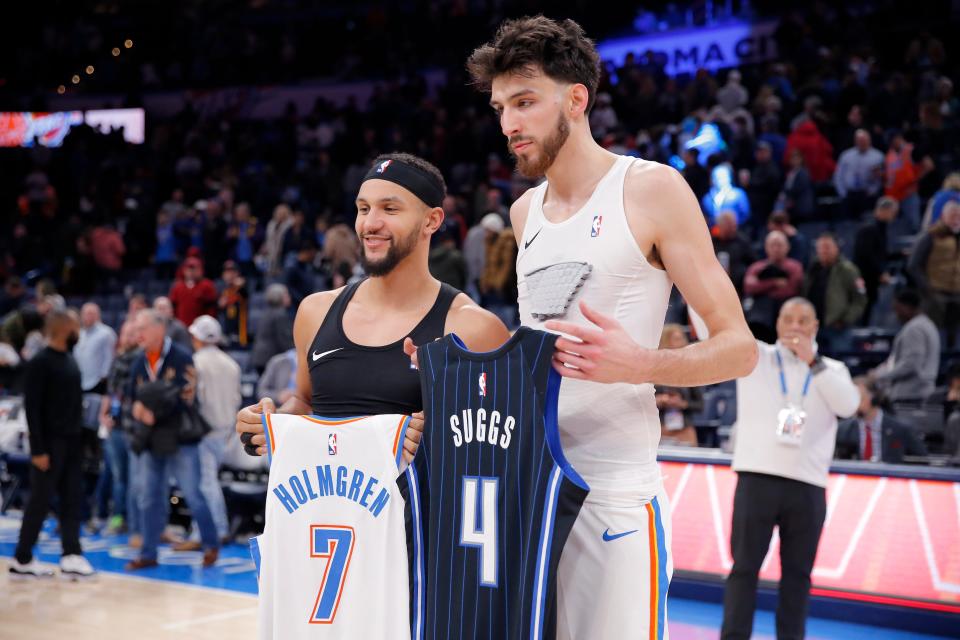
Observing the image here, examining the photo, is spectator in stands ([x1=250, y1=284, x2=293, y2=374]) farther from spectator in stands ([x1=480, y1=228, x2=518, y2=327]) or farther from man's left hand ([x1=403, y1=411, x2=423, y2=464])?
man's left hand ([x1=403, y1=411, x2=423, y2=464])

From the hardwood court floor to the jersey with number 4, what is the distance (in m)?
4.62

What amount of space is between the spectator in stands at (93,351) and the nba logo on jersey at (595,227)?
35.0 feet

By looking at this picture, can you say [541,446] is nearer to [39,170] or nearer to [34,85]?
[39,170]

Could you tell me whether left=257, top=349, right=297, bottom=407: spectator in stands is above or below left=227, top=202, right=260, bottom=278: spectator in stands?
below

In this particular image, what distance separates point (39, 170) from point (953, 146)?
17.0m

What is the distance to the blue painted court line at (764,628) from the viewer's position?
6.90m

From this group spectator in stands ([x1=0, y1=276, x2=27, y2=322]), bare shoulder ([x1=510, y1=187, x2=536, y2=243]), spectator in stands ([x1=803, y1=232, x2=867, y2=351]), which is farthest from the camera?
spectator in stands ([x1=0, y1=276, x2=27, y2=322])

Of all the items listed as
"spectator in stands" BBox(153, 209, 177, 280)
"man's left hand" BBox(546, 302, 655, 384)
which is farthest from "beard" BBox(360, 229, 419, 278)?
"spectator in stands" BBox(153, 209, 177, 280)

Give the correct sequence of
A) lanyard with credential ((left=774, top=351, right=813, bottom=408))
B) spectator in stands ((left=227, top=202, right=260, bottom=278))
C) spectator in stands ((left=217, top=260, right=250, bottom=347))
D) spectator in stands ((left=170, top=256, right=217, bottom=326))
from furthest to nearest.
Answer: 1. spectator in stands ((left=227, top=202, right=260, bottom=278))
2. spectator in stands ((left=217, top=260, right=250, bottom=347))
3. spectator in stands ((left=170, top=256, right=217, bottom=326))
4. lanyard with credential ((left=774, top=351, right=813, bottom=408))

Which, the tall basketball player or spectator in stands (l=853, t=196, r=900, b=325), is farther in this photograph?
spectator in stands (l=853, t=196, r=900, b=325)

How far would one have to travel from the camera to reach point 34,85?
1003 inches

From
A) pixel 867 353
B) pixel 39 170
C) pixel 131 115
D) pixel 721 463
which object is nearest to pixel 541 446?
pixel 721 463

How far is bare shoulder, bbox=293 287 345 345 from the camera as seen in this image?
324 centimetres

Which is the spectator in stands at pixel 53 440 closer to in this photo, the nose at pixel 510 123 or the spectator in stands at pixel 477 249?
the spectator in stands at pixel 477 249
